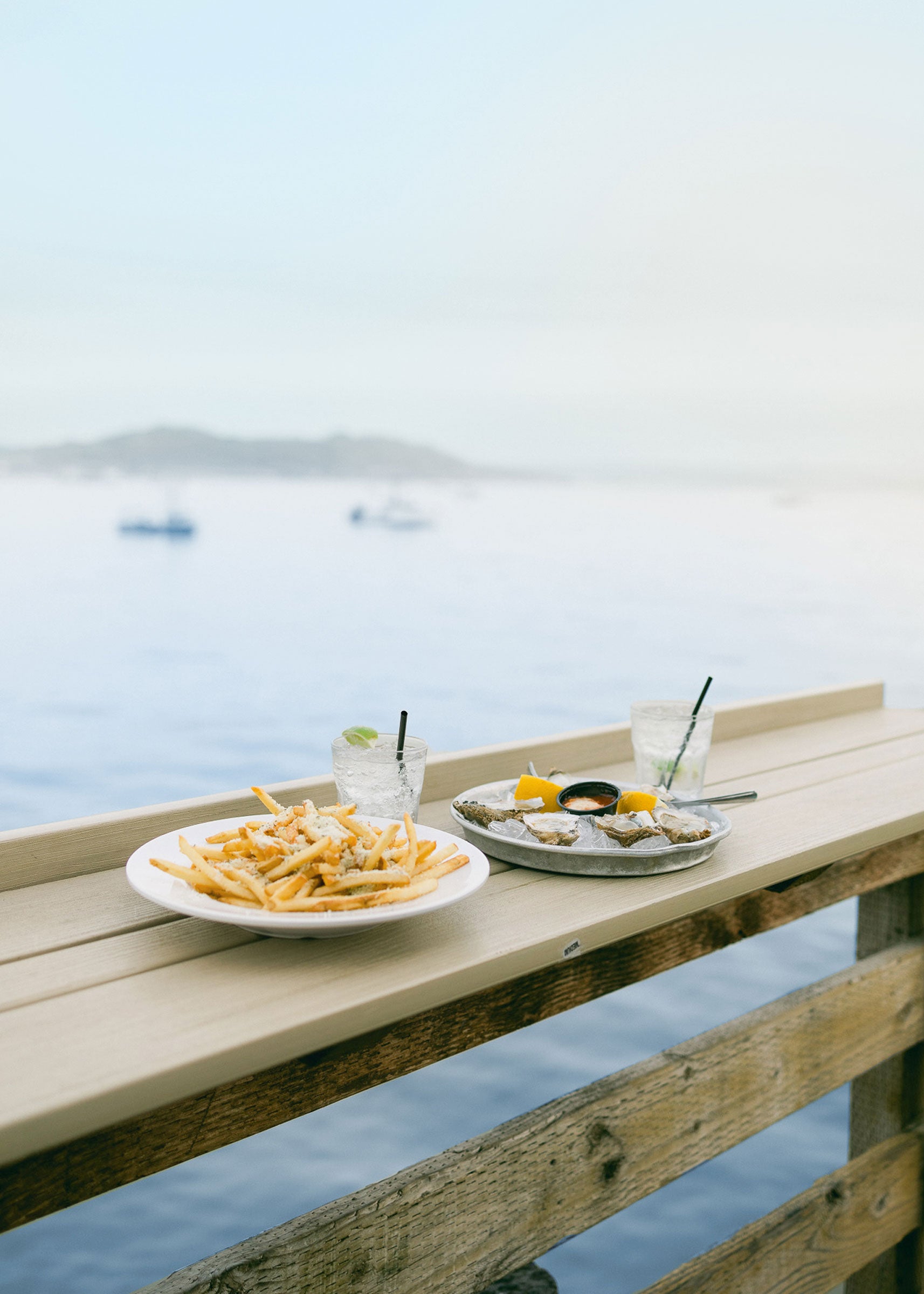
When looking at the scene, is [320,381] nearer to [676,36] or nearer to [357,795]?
[676,36]

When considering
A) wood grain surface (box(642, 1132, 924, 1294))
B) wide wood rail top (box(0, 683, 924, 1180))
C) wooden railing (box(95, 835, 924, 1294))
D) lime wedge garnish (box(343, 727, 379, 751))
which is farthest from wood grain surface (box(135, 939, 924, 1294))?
lime wedge garnish (box(343, 727, 379, 751))

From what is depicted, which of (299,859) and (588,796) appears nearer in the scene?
(299,859)

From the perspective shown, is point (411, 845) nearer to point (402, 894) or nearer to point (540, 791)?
point (402, 894)

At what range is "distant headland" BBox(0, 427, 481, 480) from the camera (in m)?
19.2

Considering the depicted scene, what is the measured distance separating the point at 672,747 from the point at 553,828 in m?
0.33

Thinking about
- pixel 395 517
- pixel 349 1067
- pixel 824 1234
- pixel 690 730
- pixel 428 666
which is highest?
pixel 395 517

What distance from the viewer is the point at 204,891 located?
0.88 m

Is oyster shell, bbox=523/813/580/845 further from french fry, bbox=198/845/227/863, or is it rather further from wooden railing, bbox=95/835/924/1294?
french fry, bbox=198/845/227/863

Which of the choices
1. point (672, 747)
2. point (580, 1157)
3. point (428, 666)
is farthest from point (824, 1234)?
point (428, 666)

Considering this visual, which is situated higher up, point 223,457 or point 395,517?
point 223,457

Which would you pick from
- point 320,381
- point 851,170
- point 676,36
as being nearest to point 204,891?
point 851,170

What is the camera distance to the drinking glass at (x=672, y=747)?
1.35 meters

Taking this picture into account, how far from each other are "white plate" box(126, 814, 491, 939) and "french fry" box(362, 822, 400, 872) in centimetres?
5

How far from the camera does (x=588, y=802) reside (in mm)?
1205
